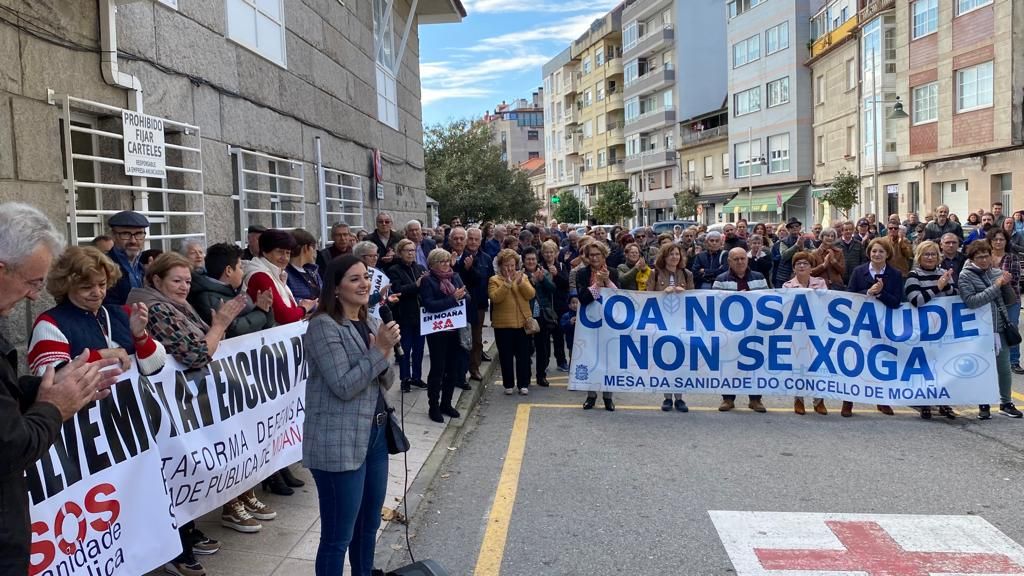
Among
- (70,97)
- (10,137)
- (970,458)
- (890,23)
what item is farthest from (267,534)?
(890,23)

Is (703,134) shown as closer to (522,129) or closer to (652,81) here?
(652,81)

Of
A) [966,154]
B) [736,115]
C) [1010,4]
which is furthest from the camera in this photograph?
[736,115]

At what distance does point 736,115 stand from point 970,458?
161 feet

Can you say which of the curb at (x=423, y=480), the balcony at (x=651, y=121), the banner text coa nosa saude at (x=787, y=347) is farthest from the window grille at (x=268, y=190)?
the balcony at (x=651, y=121)

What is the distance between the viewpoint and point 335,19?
1472cm

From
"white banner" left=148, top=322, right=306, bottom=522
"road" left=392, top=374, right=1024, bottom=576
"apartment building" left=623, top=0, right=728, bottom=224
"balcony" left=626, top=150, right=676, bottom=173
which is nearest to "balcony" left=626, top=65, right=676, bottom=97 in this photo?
"apartment building" left=623, top=0, right=728, bottom=224

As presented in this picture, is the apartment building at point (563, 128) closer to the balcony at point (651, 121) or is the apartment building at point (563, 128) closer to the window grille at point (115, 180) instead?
the balcony at point (651, 121)

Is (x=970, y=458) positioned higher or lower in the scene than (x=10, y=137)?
lower

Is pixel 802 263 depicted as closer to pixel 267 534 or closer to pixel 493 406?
pixel 493 406

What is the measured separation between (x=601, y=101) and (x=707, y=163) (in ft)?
68.9

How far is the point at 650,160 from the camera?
67.1m

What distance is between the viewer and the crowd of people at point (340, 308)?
9.16ft

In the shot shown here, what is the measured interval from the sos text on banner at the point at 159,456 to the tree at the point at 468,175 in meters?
34.5

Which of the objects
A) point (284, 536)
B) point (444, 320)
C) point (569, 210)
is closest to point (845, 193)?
point (444, 320)
